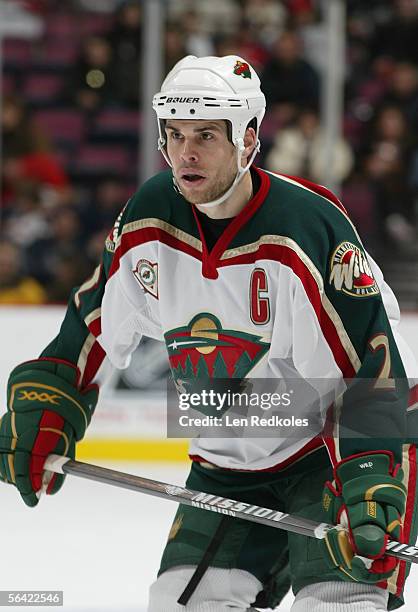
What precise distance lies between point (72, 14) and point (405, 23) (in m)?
1.54

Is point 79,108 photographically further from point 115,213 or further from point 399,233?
point 399,233

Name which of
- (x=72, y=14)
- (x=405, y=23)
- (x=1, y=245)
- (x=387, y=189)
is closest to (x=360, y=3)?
(x=405, y=23)

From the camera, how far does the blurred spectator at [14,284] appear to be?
4.42m

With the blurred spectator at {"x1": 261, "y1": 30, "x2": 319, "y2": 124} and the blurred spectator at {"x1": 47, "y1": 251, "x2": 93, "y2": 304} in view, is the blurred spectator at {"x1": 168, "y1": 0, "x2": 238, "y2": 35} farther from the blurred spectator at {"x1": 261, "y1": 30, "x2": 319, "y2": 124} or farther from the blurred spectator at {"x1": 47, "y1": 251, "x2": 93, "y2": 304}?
the blurred spectator at {"x1": 47, "y1": 251, "x2": 93, "y2": 304}

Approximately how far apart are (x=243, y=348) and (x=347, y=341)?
0.21 meters

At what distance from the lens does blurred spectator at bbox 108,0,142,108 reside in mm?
4902

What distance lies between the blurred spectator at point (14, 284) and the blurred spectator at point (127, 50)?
3.12 ft

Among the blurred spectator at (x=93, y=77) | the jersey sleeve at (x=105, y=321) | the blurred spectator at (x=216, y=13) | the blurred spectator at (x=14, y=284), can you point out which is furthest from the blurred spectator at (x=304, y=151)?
the jersey sleeve at (x=105, y=321)

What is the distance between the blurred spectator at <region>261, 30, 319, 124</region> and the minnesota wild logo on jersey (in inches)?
117

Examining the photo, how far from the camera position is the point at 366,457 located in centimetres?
185

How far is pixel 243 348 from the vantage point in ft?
6.59

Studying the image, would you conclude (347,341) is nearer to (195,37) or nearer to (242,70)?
(242,70)

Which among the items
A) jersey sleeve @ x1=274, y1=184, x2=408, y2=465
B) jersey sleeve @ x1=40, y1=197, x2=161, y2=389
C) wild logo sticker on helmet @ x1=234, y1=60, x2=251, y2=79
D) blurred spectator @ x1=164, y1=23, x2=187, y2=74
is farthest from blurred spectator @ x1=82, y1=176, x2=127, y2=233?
jersey sleeve @ x1=274, y1=184, x2=408, y2=465

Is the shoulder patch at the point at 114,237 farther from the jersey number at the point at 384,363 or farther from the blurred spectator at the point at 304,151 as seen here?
the blurred spectator at the point at 304,151
